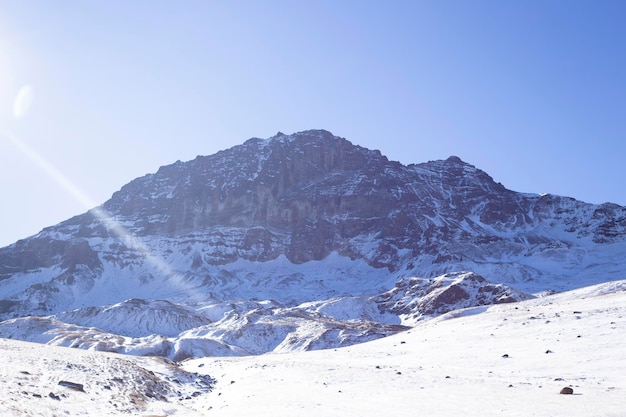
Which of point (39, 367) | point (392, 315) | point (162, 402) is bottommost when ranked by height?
point (392, 315)

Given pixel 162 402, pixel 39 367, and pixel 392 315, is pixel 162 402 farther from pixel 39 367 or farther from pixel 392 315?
pixel 392 315

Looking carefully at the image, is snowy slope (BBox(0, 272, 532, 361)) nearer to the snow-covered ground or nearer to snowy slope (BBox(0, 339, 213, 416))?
the snow-covered ground

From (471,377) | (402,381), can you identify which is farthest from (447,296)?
(402,381)

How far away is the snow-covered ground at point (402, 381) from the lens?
1955 centimetres

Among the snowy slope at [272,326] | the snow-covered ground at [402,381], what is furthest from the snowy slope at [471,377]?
the snowy slope at [272,326]

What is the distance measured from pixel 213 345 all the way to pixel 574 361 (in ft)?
324

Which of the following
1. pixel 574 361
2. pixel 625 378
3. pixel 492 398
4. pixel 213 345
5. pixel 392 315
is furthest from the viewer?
pixel 392 315

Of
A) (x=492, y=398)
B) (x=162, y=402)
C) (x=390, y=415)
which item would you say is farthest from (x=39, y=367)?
(x=492, y=398)

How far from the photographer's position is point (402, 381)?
1037 inches

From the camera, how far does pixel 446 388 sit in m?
23.3

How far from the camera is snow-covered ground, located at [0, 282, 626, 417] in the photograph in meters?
19.5

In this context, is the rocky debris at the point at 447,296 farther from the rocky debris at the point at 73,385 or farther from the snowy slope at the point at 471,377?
the rocky debris at the point at 73,385

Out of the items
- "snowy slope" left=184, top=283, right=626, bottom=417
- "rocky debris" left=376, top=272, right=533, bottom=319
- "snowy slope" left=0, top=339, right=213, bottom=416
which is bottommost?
"rocky debris" left=376, top=272, right=533, bottom=319

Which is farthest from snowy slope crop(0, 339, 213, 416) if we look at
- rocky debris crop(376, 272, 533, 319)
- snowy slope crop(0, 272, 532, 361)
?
rocky debris crop(376, 272, 533, 319)
